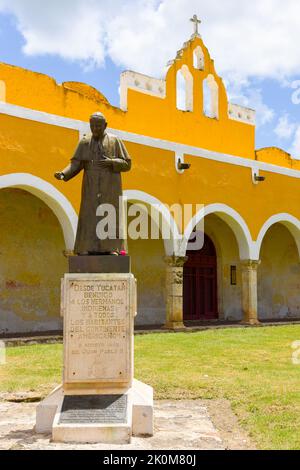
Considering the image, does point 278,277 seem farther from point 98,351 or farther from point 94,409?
point 94,409

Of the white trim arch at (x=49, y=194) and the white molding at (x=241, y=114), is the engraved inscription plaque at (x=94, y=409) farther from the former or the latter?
the white molding at (x=241, y=114)

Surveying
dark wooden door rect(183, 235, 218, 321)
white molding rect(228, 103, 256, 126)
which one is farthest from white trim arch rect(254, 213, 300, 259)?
white molding rect(228, 103, 256, 126)

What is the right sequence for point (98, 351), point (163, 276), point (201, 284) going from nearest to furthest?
1. point (98, 351)
2. point (163, 276)
3. point (201, 284)

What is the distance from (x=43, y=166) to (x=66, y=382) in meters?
6.88

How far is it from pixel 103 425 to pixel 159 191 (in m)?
8.92

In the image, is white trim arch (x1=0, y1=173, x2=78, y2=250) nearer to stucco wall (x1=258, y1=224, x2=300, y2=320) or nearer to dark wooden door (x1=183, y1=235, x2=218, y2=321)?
dark wooden door (x1=183, y1=235, x2=218, y2=321)

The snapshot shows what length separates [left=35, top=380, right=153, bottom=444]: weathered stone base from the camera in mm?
4430

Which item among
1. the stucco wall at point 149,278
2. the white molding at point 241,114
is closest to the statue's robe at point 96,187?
the stucco wall at point 149,278

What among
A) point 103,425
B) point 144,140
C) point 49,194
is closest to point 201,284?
point 144,140

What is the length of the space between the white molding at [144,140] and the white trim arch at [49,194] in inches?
45.1

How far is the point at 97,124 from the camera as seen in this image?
17.2 feet

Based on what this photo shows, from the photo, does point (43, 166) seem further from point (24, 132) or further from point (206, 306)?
point (206, 306)

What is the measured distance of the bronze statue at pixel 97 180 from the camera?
5078mm
